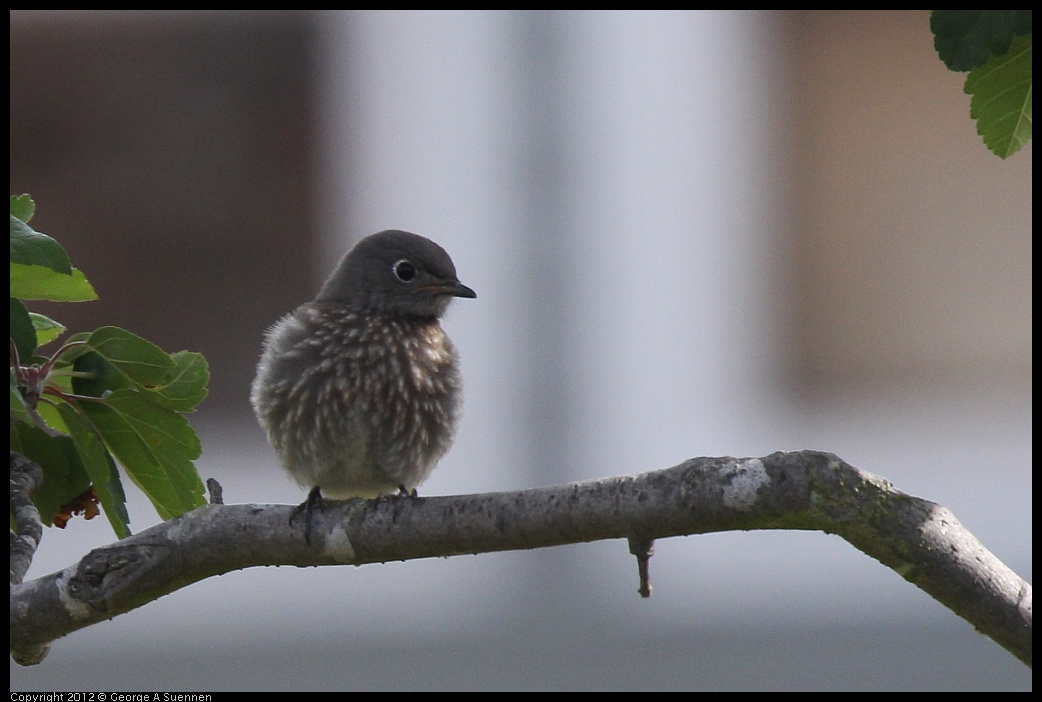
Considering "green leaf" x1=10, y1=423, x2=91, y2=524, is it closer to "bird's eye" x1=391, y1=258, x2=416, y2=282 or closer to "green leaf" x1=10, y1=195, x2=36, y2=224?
"green leaf" x1=10, y1=195, x2=36, y2=224

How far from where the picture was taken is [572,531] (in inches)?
124

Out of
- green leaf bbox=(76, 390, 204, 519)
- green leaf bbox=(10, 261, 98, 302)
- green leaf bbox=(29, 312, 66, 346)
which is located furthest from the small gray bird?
green leaf bbox=(10, 261, 98, 302)

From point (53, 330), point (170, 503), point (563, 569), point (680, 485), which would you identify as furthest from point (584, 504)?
point (563, 569)

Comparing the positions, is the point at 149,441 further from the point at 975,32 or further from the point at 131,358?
the point at 975,32

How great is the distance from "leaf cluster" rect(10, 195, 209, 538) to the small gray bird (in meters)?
0.94

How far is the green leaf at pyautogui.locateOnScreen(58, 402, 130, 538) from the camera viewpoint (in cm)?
367

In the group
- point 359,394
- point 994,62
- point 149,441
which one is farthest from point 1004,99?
point 359,394

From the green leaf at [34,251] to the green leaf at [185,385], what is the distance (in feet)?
1.41

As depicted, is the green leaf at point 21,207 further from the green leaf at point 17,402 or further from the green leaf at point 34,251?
the green leaf at point 17,402

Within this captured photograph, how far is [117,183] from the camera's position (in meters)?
10.9

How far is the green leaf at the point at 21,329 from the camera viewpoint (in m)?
3.37

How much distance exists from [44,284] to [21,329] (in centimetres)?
17

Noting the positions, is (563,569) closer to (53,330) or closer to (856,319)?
(856,319)

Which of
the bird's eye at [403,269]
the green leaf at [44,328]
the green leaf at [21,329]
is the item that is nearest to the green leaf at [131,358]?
the green leaf at [44,328]
